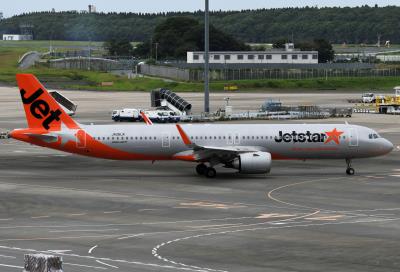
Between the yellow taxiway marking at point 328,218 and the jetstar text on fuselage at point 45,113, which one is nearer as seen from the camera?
the yellow taxiway marking at point 328,218

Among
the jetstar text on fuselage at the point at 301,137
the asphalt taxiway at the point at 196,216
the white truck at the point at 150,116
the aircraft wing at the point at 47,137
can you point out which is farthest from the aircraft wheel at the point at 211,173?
the white truck at the point at 150,116

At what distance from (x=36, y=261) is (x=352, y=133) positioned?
169 feet

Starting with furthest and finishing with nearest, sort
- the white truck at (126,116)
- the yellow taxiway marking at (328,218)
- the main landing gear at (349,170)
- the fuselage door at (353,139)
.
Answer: the white truck at (126,116)
the main landing gear at (349,170)
the fuselage door at (353,139)
the yellow taxiway marking at (328,218)

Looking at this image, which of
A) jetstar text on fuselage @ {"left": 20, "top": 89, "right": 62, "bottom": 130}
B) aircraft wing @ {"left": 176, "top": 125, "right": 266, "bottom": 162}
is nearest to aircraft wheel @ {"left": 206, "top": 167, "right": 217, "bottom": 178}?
aircraft wing @ {"left": 176, "top": 125, "right": 266, "bottom": 162}

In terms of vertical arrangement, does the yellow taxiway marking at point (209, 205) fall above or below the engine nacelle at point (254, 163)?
below

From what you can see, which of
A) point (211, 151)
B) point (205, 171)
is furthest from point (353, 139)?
point (205, 171)

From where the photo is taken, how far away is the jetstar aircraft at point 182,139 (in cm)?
6744

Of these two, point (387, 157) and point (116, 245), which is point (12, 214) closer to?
point (116, 245)

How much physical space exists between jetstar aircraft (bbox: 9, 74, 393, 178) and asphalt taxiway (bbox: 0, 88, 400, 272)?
1.69 metres

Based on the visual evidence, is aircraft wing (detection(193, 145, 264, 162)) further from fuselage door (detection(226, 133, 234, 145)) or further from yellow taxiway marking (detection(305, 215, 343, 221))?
yellow taxiway marking (detection(305, 215, 343, 221))

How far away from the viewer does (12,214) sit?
166ft

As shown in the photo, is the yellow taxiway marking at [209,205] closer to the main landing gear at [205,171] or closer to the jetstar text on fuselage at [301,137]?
the main landing gear at [205,171]

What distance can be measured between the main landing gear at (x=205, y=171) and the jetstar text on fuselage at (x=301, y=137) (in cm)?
526

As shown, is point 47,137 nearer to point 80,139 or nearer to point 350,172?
point 80,139
